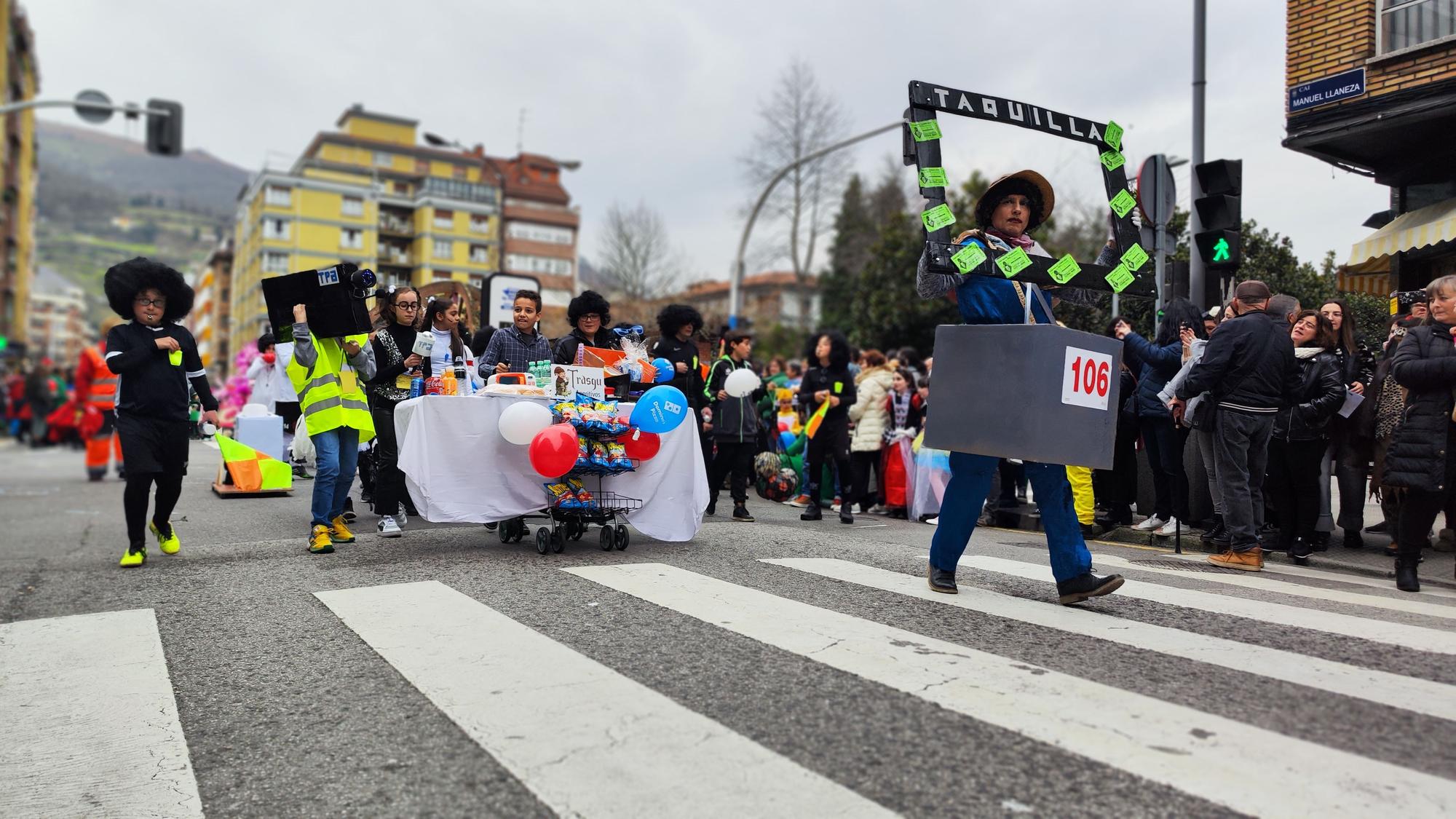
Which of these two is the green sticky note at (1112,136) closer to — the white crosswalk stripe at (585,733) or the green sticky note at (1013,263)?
the green sticky note at (1013,263)

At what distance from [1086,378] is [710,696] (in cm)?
274

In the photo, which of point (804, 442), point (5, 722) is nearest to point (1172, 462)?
point (804, 442)

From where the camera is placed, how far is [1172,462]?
8852mm

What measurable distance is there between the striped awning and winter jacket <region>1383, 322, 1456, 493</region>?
20.2ft

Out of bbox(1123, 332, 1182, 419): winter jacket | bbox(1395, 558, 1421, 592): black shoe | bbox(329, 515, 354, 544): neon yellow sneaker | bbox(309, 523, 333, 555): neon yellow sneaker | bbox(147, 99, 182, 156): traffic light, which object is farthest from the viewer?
bbox(147, 99, 182, 156): traffic light

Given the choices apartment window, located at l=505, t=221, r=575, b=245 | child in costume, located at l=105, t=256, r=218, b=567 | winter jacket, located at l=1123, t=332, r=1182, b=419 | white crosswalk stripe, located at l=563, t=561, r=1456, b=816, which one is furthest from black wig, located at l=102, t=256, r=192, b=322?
apartment window, located at l=505, t=221, r=575, b=245

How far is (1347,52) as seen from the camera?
1362cm

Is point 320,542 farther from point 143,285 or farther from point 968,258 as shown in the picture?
point 968,258

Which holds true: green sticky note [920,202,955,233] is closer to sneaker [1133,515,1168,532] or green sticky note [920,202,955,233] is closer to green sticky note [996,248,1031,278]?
green sticky note [996,248,1031,278]

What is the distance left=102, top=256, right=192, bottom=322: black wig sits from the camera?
6750 mm

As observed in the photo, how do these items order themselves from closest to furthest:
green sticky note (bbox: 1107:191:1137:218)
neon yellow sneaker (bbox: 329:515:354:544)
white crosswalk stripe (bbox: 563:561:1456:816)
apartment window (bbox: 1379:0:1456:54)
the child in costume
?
white crosswalk stripe (bbox: 563:561:1456:816) → green sticky note (bbox: 1107:191:1137:218) → the child in costume → neon yellow sneaker (bbox: 329:515:354:544) → apartment window (bbox: 1379:0:1456:54)

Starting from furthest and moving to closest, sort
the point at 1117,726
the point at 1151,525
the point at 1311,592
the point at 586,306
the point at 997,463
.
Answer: the point at 1151,525 < the point at 586,306 < the point at 1311,592 < the point at 997,463 < the point at 1117,726

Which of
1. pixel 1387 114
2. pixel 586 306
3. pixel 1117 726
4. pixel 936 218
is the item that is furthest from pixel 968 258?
pixel 1387 114

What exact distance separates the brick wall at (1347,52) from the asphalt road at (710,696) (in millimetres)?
9793
